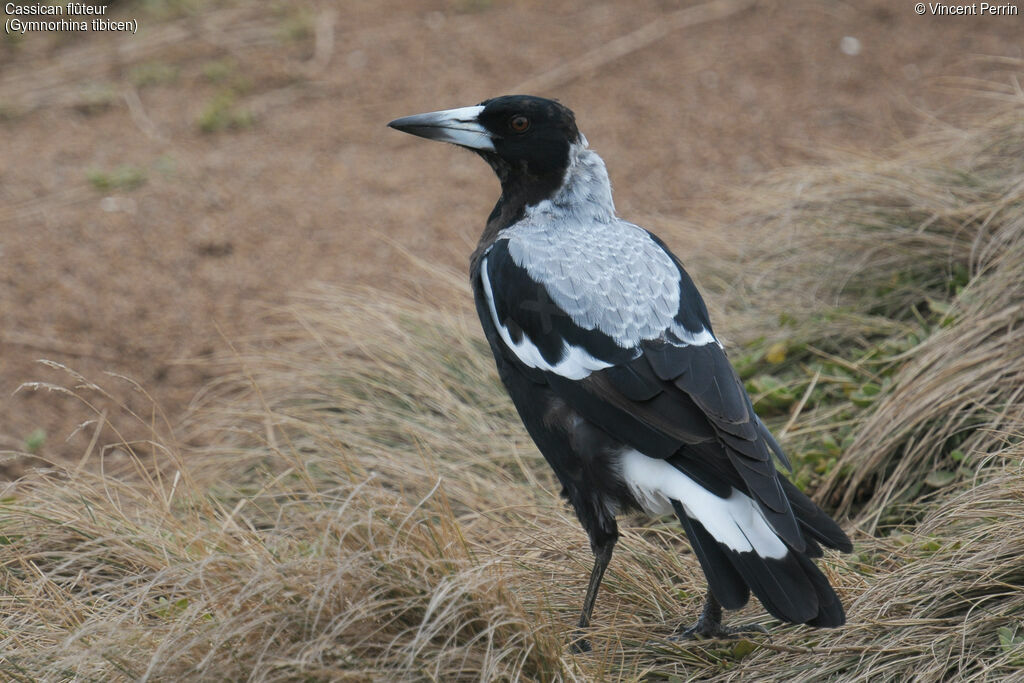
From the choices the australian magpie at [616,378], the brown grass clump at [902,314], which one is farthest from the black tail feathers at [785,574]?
the brown grass clump at [902,314]

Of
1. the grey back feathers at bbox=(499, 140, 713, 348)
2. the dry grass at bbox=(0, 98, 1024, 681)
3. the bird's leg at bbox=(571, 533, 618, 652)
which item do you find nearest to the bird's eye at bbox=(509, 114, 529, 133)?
the grey back feathers at bbox=(499, 140, 713, 348)

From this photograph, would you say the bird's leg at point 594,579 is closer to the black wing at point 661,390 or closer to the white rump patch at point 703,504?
the white rump patch at point 703,504

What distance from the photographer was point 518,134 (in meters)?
2.93

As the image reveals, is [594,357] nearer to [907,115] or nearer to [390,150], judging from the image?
[390,150]

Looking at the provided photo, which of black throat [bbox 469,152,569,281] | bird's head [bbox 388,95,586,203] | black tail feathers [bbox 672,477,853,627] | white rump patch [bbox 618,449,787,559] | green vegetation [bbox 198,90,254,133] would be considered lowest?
black tail feathers [bbox 672,477,853,627]

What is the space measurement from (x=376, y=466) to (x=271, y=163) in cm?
287

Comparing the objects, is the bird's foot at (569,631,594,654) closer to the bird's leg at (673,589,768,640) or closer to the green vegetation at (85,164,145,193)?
the bird's leg at (673,589,768,640)

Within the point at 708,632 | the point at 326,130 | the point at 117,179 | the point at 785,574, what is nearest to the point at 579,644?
the point at 708,632

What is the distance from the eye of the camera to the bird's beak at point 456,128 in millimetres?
2957

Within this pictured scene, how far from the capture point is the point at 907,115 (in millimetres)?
5930

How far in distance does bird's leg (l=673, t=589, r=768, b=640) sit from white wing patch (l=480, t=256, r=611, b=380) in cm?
61

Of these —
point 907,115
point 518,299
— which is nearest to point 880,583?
point 518,299

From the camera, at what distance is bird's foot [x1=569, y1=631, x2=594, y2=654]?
8.22 ft

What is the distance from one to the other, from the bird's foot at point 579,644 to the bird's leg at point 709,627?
0.21 metres
